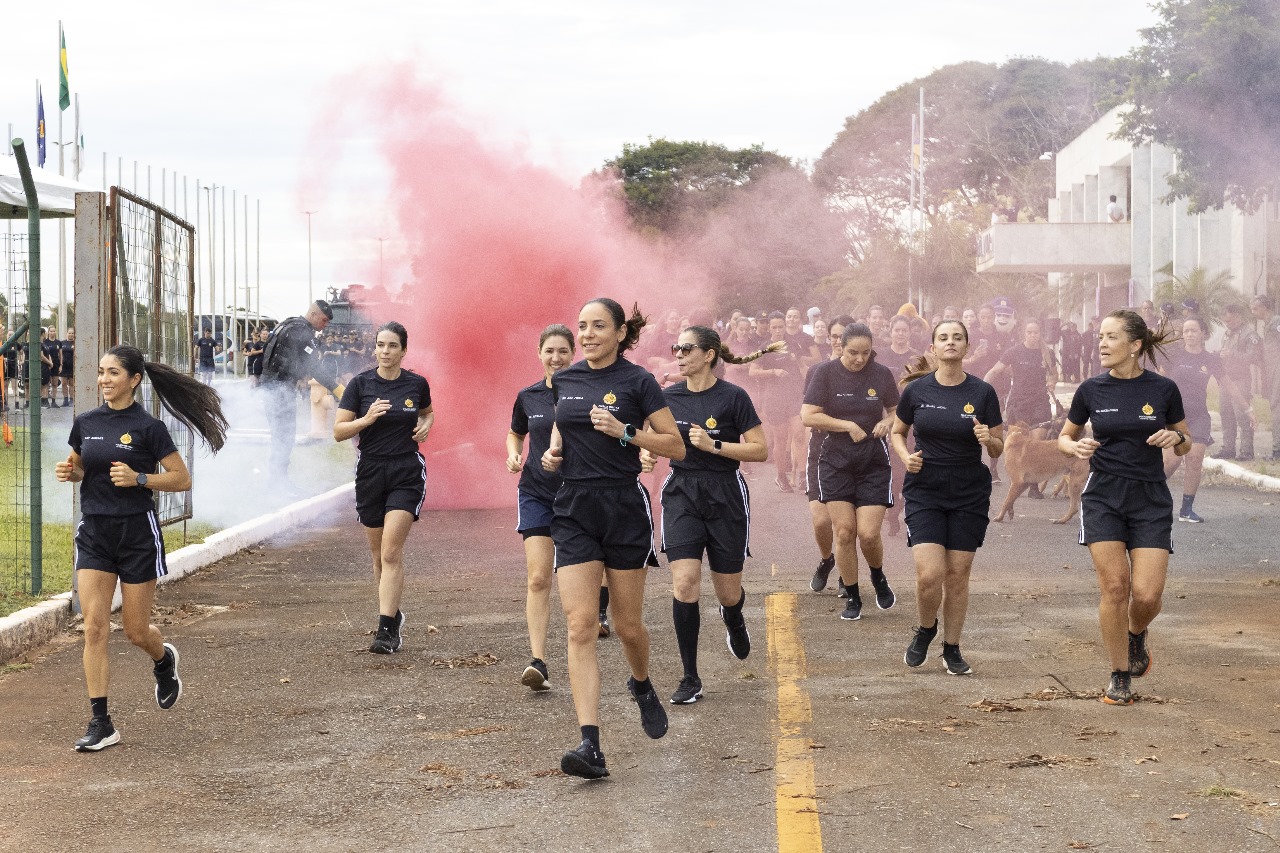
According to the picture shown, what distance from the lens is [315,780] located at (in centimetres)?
592

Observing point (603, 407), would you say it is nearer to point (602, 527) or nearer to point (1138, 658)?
point (602, 527)

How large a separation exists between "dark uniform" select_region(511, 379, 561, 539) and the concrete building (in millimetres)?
27488

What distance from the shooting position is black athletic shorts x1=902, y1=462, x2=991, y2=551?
783 centimetres

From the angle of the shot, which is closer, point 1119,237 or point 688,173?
point 1119,237

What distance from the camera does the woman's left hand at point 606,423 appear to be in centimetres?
574

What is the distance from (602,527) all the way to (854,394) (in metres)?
4.08

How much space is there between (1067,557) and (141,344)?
6995mm

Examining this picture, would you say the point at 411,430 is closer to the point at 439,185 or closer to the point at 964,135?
the point at 439,185

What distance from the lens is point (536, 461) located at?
7977 mm

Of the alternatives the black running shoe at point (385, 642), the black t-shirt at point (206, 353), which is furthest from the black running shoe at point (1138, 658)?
the black t-shirt at point (206, 353)

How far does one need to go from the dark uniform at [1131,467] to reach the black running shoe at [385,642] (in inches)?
145

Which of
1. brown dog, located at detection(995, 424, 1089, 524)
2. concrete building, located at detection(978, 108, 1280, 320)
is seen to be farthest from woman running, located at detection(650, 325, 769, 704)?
concrete building, located at detection(978, 108, 1280, 320)

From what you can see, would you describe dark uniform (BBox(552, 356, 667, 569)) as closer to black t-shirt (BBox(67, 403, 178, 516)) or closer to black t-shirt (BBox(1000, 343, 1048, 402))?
black t-shirt (BBox(67, 403, 178, 516))

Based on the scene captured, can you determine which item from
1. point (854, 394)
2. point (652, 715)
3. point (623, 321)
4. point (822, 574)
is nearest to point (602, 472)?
point (623, 321)
